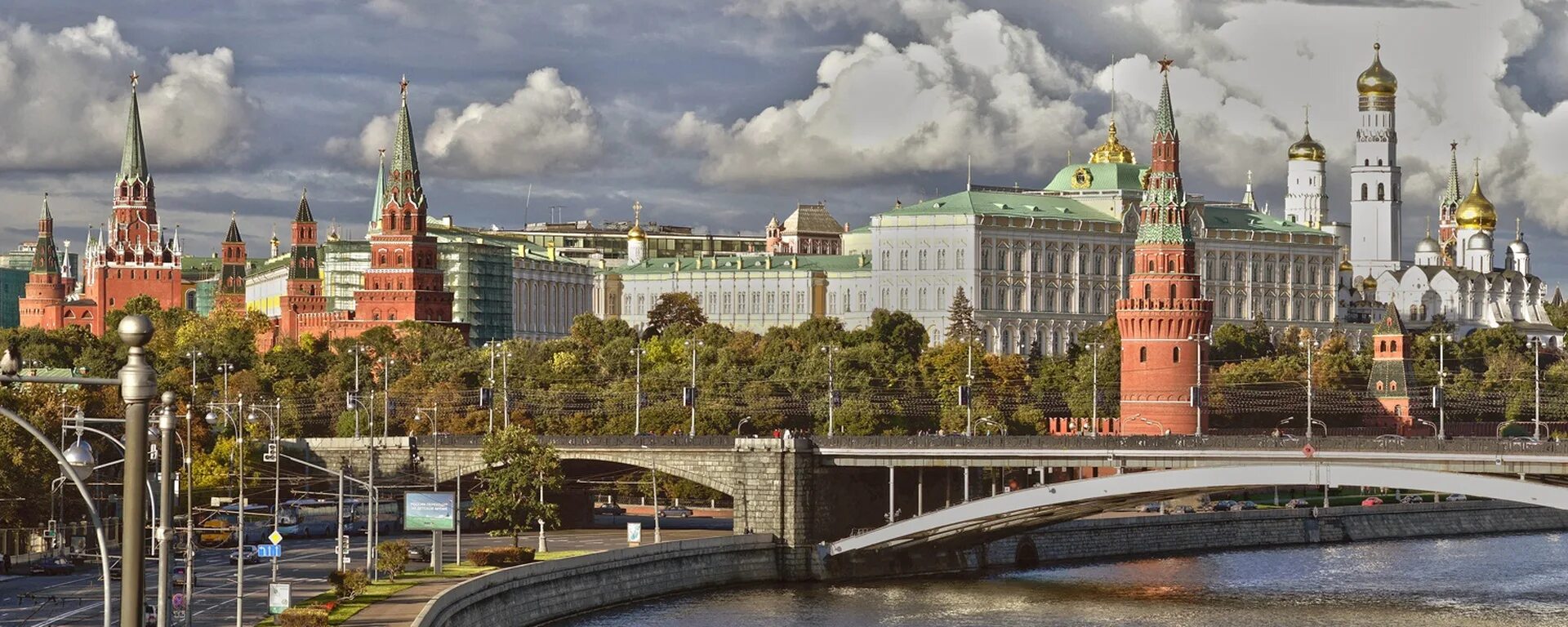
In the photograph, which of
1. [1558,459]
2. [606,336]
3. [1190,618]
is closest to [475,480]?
[1190,618]

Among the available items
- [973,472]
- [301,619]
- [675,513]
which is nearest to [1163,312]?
[675,513]

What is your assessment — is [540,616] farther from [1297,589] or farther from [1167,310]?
[1167,310]

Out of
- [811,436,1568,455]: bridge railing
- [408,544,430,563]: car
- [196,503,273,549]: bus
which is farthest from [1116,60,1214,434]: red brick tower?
[408,544,430,563]: car

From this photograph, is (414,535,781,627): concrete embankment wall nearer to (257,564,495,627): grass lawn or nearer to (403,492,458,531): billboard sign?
(257,564,495,627): grass lawn

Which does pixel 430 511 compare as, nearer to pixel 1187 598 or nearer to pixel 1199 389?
pixel 1187 598

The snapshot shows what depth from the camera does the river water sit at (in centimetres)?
8694

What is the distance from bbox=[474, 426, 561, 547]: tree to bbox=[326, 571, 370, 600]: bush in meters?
21.4

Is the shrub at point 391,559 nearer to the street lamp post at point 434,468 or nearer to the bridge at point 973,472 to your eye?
the street lamp post at point 434,468

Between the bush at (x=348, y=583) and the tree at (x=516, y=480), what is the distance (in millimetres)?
21445

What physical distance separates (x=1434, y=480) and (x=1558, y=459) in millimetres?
3924

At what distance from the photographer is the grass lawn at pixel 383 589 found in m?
69.5

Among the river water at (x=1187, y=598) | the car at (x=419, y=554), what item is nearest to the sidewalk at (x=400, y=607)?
the river water at (x=1187, y=598)

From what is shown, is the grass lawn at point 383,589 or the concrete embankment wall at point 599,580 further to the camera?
the concrete embankment wall at point 599,580

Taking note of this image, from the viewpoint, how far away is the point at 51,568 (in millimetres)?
86750
